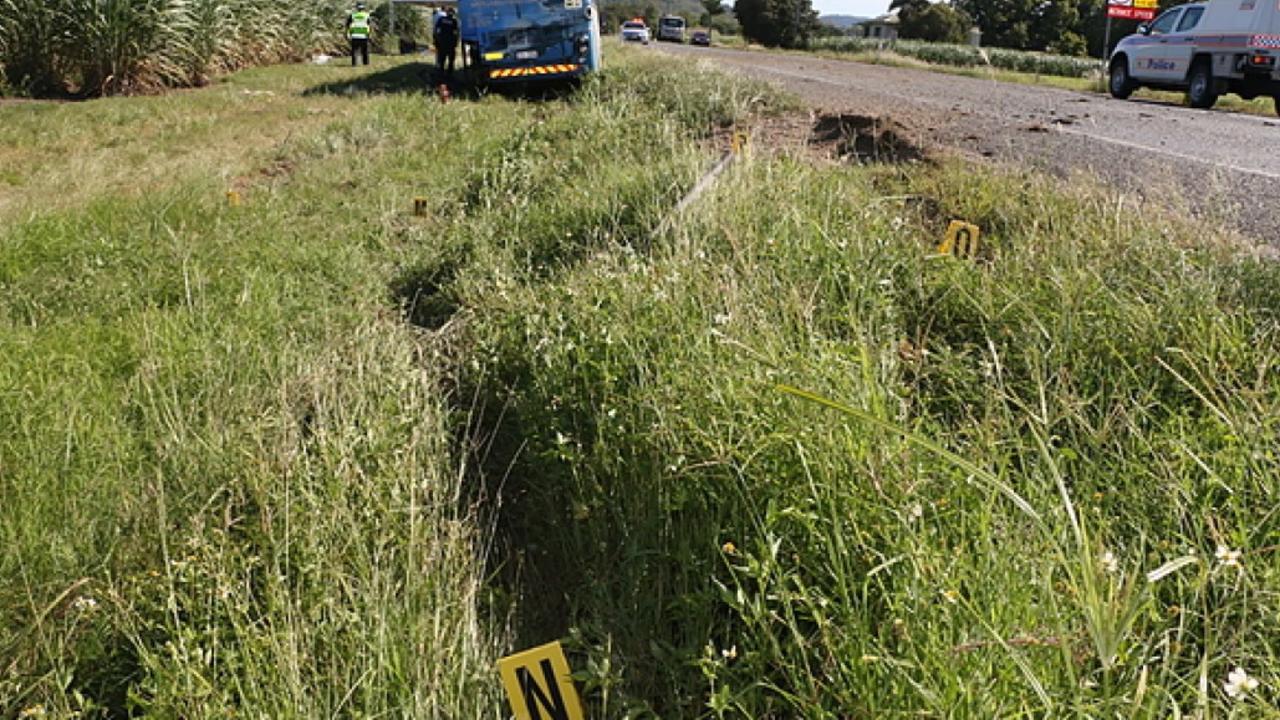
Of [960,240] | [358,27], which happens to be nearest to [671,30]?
[358,27]

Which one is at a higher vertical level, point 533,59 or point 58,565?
point 533,59

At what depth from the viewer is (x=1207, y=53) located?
15859mm

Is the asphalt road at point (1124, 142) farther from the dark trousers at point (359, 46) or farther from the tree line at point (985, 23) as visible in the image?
the tree line at point (985, 23)

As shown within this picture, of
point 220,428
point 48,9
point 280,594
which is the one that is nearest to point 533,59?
point 48,9

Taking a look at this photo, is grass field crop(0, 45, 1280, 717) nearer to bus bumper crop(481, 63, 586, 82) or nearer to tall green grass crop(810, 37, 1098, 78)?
bus bumper crop(481, 63, 586, 82)

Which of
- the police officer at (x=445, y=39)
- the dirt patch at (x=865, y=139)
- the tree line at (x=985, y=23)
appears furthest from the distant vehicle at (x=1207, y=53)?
the tree line at (x=985, y=23)

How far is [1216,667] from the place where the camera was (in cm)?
210

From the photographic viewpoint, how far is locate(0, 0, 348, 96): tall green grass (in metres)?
15.1

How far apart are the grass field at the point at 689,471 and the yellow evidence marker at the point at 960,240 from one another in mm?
111

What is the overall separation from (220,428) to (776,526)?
7.23 feet

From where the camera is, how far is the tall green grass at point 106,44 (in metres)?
15.1

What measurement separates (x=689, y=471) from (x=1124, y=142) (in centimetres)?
713

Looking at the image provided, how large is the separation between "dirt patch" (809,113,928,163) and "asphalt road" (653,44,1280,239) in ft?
0.64

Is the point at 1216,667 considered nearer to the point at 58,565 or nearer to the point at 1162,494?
the point at 1162,494
